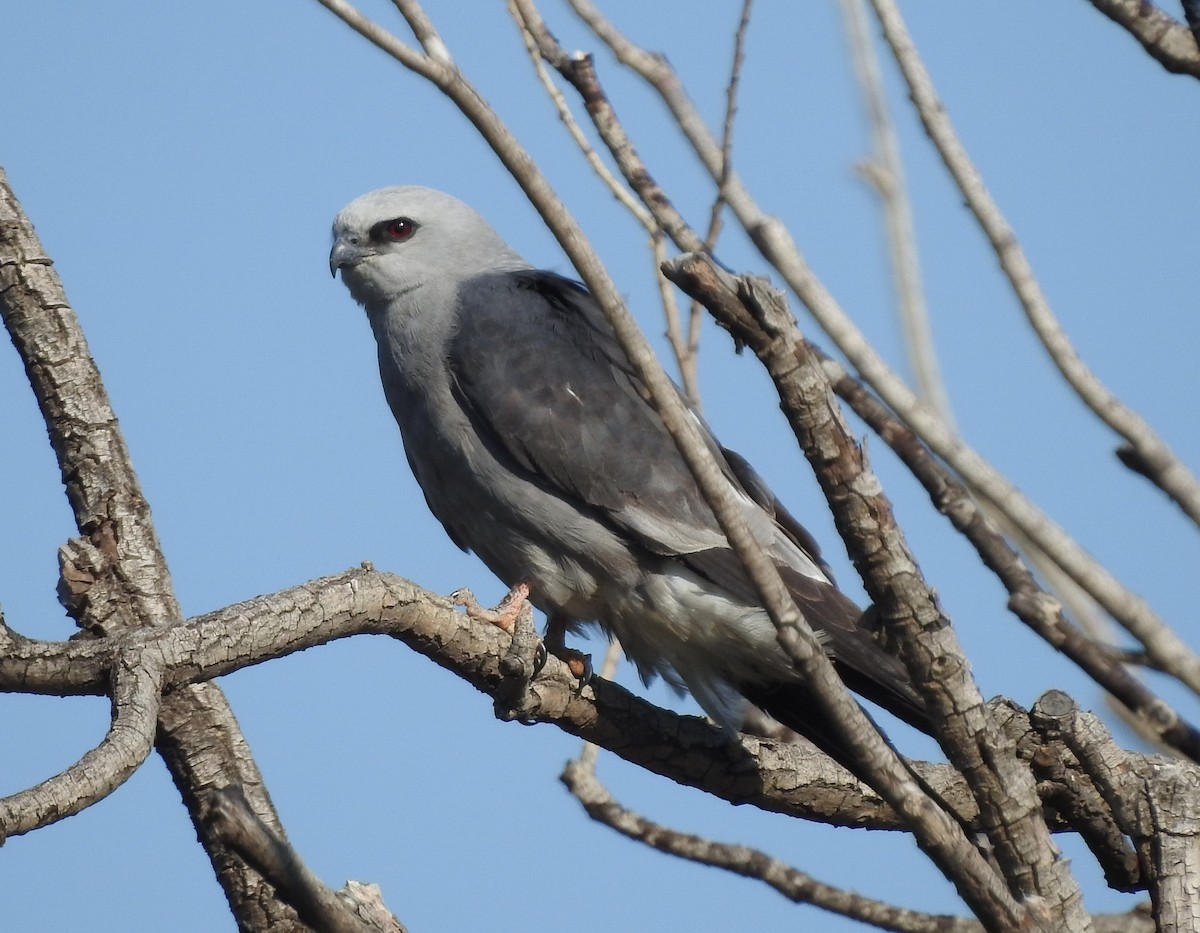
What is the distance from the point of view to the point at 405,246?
18.4ft

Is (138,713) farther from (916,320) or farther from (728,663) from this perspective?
(728,663)

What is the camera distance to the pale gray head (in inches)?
217

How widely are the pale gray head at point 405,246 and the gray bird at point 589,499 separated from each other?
0.27 metres

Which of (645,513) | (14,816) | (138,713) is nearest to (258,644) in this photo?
(138,713)

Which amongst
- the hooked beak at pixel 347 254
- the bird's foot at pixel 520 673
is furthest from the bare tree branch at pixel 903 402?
the hooked beak at pixel 347 254

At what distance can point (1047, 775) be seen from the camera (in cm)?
377

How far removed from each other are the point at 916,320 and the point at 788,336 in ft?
2.05

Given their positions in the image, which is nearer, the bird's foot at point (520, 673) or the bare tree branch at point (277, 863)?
the bare tree branch at point (277, 863)

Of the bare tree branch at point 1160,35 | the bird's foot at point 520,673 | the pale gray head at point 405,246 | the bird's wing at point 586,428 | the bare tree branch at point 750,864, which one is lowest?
the bare tree branch at point 750,864

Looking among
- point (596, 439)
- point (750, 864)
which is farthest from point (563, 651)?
point (750, 864)

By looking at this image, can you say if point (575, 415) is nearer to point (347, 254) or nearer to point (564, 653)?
point (564, 653)

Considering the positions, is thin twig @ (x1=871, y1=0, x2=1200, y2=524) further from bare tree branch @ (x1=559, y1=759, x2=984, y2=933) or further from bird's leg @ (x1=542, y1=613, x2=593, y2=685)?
bird's leg @ (x1=542, y1=613, x2=593, y2=685)

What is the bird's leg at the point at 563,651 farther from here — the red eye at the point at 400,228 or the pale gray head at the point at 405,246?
the red eye at the point at 400,228

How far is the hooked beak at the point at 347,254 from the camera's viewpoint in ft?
18.4
